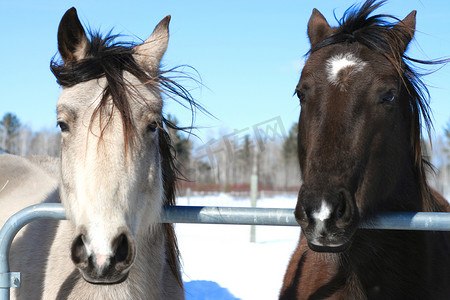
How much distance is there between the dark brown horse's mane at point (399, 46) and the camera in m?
2.51

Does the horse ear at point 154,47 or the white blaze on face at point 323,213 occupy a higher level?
the horse ear at point 154,47

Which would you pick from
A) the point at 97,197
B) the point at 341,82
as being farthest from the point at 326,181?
the point at 97,197

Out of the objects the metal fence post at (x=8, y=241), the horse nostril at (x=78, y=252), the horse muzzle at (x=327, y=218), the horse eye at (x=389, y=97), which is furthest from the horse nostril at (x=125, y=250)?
the horse eye at (x=389, y=97)

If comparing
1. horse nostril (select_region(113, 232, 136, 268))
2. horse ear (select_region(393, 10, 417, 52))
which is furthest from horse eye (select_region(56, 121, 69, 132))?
horse ear (select_region(393, 10, 417, 52))

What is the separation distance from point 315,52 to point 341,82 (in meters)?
0.39

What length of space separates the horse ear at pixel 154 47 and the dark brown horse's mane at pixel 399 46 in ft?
3.02

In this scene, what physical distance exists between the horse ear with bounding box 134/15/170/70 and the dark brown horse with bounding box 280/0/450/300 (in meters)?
0.87

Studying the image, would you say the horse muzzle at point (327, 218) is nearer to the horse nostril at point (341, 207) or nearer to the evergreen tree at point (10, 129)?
the horse nostril at point (341, 207)

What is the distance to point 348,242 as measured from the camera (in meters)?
2.03

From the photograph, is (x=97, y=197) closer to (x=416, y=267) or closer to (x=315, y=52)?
(x=315, y=52)

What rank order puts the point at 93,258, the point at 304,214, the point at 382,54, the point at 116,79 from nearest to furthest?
the point at 93,258
the point at 304,214
the point at 116,79
the point at 382,54

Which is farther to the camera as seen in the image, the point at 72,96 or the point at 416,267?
the point at 416,267

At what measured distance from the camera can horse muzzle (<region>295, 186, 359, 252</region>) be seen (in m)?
1.94

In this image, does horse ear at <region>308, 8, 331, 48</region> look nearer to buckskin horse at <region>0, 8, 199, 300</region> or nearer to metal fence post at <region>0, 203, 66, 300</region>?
buckskin horse at <region>0, 8, 199, 300</region>
